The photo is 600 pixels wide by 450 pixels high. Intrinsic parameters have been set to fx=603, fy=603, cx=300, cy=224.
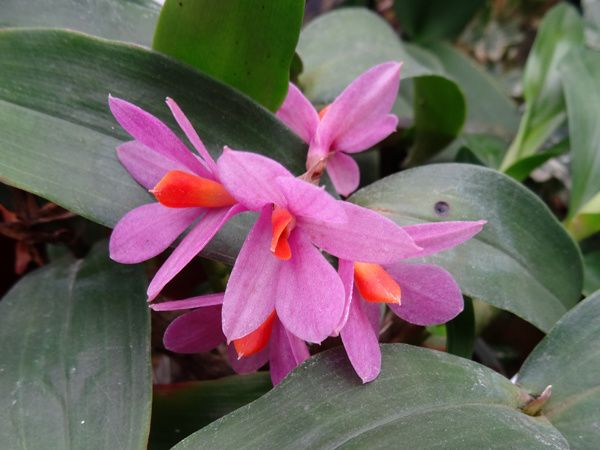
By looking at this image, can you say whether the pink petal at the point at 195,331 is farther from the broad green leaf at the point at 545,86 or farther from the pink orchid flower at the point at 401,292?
the broad green leaf at the point at 545,86

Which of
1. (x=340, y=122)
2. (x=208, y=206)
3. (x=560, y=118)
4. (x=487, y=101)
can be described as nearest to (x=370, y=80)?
(x=340, y=122)

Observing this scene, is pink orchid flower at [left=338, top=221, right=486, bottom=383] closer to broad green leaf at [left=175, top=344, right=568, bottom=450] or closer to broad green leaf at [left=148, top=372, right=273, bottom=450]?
broad green leaf at [left=175, top=344, right=568, bottom=450]

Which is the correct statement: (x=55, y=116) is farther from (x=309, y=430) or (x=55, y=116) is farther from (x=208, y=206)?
(x=309, y=430)

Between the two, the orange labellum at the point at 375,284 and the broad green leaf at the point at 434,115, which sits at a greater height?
the orange labellum at the point at 375,284

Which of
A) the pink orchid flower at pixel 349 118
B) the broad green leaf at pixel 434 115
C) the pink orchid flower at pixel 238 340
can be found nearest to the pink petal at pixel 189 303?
the pink orchid flower at pixel 238 340

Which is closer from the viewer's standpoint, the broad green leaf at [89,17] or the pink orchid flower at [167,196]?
the pink orchid flower at [167,196]

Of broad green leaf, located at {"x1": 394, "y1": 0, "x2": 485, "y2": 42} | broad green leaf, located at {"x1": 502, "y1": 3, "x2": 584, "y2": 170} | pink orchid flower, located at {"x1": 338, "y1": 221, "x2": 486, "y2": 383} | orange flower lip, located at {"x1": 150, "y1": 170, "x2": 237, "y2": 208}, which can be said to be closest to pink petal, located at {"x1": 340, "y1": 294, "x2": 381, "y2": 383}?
pink orchid flower, located at {"x1": 338, "y1": 221, "x2": 486, "y2": 383}

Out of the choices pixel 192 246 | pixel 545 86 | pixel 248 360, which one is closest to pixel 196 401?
pixel 248 360
